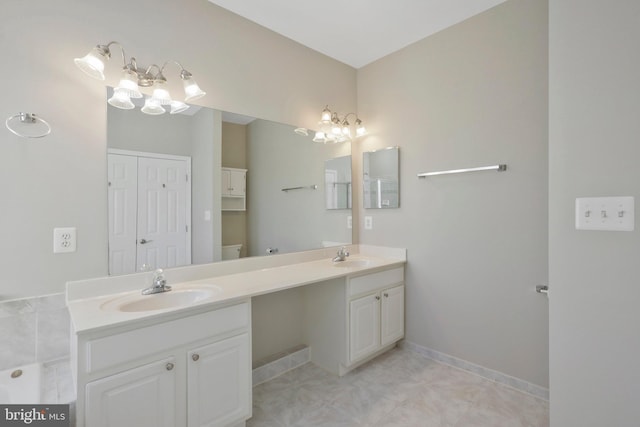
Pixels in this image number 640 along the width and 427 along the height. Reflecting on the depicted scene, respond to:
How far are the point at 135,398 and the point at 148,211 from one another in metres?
0.94

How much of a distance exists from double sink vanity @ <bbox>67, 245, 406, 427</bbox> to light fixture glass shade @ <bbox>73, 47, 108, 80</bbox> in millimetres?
1047

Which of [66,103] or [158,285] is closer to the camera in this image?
[66,103]

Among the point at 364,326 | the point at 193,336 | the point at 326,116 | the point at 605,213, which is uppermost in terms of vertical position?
the point at 326,116

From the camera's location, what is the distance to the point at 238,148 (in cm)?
212

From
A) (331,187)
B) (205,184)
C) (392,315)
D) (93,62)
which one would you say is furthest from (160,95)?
(392,315)

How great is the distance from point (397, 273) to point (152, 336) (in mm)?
1860

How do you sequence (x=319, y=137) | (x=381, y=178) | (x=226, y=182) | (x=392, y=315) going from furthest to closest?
1. (x=381, y=178)
2. (x=319, y=137)
3. (x=392, y=315)
4. (x=226, y=182)

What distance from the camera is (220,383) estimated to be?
1496 mm

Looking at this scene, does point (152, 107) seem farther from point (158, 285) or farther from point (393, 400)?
point (393, 400)

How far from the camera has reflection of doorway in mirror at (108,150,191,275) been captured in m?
1.65

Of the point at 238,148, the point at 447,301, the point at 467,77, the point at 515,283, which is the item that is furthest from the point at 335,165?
the point at 515,283

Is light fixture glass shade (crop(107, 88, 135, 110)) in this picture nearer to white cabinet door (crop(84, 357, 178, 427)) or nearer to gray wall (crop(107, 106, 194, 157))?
gray wall (crop(107, 106, 194, 157))

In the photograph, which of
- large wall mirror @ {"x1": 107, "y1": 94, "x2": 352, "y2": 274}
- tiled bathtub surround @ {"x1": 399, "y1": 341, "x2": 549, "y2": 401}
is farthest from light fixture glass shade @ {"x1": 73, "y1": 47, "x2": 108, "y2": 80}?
tiled bathtub surround @ {"x1": 399, "y1": 341, "x2": 549, "y2": 401}

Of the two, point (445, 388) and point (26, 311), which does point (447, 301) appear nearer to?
point (445, 388)
